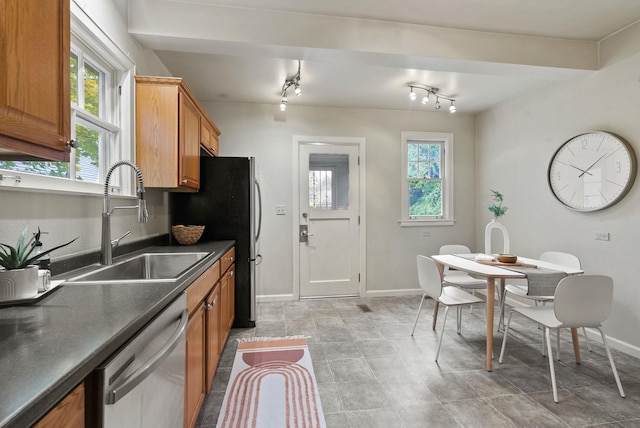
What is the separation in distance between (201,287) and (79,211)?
0.78 meters

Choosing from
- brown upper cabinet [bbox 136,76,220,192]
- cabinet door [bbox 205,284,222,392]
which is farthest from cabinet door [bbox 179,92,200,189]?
cabinet door [bbox 205,284,222,392]

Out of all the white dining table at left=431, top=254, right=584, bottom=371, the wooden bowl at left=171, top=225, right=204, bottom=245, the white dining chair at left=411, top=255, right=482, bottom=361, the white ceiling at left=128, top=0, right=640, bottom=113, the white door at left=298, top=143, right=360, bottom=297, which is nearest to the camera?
the white ceiling at left=128, top=0, right=640, bottom=113

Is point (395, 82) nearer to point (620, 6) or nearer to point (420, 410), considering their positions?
point (620, 6)

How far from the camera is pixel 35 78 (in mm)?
963

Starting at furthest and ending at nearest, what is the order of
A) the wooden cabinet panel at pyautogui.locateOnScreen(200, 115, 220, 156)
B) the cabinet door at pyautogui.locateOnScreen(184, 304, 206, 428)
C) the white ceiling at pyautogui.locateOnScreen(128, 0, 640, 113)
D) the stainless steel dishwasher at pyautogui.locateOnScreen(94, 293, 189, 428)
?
the wooden cabinet panel at pyautogui.locateOnScreen(200, 115, 220, 156) < the white ceiling at pyautogui.locateOnScreen(128, 0, 640, 113) < the cabinet door at pyautogui.locateOnScreen(184, 304, 206, 428) < the stainless steel dishwasher at pyautogui.locateOnScreen(94, 293, 189, 428)

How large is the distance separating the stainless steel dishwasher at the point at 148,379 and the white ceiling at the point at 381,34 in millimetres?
1905

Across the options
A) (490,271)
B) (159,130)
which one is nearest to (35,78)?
(159,130)

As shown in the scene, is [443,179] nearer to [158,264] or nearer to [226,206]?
[226,206]

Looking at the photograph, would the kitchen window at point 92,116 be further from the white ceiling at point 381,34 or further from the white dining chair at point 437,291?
the white dining chair at point 437,291

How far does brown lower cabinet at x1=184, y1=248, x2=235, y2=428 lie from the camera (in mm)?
1483

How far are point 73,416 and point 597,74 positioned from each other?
4067mm

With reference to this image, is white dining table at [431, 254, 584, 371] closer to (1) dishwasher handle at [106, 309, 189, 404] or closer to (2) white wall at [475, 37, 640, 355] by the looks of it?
(2) white wall at [475, 37, 640, 355]

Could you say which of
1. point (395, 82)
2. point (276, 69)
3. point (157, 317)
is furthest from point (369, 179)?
point (157, 317)

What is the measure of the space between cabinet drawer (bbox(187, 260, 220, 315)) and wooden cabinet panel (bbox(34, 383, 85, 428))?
30.5 inches
